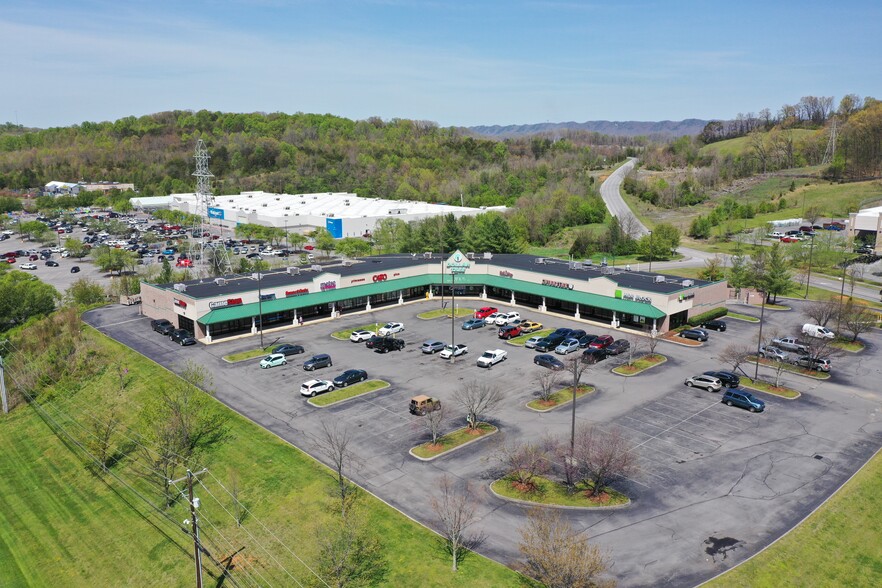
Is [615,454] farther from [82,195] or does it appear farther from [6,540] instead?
[82,195]

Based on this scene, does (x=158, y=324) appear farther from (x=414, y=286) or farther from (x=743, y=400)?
(x=743, y=400)

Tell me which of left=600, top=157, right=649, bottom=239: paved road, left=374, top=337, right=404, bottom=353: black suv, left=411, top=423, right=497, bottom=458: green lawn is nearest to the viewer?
left=411, top=423, right=497, bottom=458: green lawn

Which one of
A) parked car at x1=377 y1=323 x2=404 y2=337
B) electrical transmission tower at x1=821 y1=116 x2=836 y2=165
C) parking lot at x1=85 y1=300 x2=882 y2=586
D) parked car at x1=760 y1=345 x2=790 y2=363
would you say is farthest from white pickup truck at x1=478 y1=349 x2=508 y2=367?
electrical transmission tower at x1=821 y1=116 x2=836 y2=165

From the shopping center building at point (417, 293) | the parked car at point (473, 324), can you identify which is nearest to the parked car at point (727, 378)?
the shopping center building at point (417, 293)

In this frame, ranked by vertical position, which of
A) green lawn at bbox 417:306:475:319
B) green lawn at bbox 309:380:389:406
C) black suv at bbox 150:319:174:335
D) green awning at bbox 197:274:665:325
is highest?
green awning at bbox 197:274:665:325

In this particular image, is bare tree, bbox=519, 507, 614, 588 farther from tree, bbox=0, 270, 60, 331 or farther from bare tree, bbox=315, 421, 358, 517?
tree, bbox=0, 270, 60, 331

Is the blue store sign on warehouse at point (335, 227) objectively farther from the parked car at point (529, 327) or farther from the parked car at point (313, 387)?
the parked car at point (313, 387)
